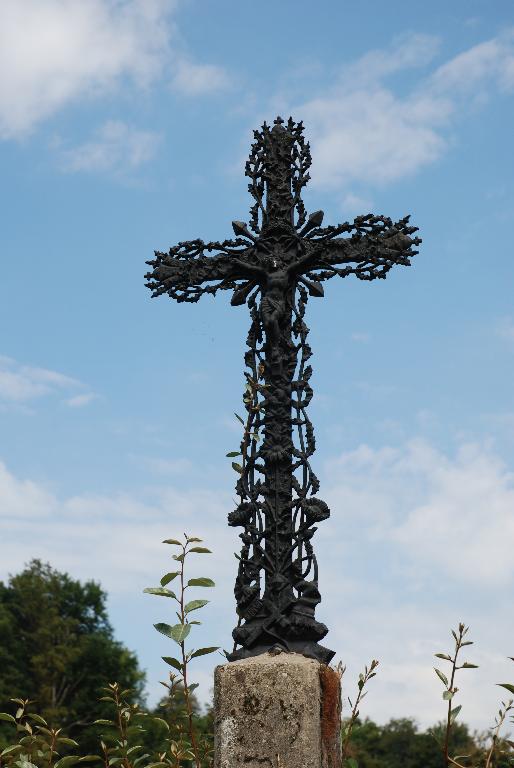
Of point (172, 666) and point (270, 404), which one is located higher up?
point (270, 404)

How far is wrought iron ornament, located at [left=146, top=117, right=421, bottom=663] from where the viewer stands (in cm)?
460

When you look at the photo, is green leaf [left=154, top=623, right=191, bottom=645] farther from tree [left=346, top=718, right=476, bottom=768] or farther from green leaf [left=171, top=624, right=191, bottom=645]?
tree [left=346, top=718, right=476, bottom=768]

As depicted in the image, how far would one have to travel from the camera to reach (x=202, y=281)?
5.78m

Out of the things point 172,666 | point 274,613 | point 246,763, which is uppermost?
point 274,613

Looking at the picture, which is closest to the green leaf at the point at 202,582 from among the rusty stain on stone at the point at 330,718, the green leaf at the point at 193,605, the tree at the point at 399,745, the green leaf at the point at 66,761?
the green leaf at the point at 193,605

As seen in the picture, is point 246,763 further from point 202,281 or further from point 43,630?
point 43,630

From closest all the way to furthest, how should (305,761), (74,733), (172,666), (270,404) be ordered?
(172,666), (305,761), (270,404), (74,733)

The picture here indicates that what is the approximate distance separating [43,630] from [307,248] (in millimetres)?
31959

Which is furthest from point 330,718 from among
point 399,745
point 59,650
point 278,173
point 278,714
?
point 399,745

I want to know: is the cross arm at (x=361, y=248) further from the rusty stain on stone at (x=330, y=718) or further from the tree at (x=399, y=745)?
the tree at (x=399, y=745)

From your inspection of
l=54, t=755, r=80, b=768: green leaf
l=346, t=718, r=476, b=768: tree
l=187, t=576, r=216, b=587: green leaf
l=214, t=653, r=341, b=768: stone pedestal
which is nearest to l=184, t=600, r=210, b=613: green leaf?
l=187, t=576, r=216, b=587: green leaf

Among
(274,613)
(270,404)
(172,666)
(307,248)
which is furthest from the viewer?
(307,248)

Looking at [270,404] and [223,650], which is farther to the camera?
[270,404]

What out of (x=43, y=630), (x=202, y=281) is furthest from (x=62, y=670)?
(x=202, y=281)
